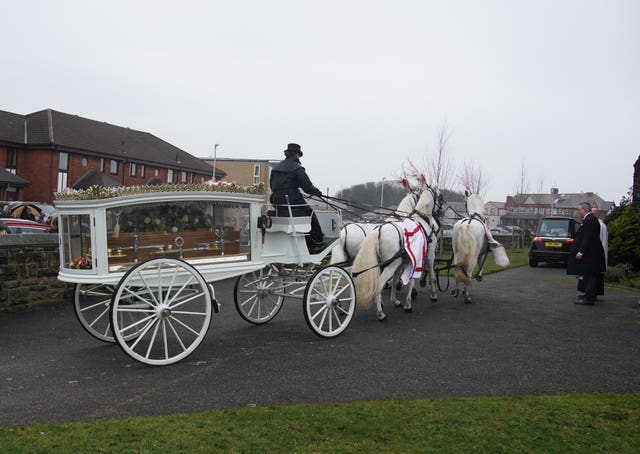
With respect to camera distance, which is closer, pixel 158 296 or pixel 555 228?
pixel 158 296

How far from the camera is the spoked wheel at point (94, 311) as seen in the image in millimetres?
6703

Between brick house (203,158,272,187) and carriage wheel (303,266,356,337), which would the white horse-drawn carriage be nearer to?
carriage wheel (303,266,356,337)

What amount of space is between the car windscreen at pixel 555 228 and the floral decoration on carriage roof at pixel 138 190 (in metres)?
18.1

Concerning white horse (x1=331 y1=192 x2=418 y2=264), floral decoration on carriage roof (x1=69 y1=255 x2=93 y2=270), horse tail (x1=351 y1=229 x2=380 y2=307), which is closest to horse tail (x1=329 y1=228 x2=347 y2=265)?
white horse (x1=331 y1=192 x2=418 y2=264)

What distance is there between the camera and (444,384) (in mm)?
5562

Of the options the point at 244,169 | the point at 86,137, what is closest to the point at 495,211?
the point at 244,169

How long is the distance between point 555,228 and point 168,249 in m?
19.3

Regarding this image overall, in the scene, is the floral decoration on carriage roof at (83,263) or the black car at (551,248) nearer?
the floral decoration on carriage roof at (83,263)

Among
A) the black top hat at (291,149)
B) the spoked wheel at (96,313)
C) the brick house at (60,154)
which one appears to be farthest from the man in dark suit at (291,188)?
the brick house at (60,154)

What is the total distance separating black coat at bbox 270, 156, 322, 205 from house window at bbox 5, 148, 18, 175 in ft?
137

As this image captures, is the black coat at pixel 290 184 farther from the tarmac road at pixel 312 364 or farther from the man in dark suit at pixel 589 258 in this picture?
the man in dark suit at pixel 589 258

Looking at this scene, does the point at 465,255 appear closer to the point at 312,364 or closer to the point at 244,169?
the point at 312,364

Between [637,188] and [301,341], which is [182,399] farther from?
[637,188]

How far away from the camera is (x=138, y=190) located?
19.6ft
